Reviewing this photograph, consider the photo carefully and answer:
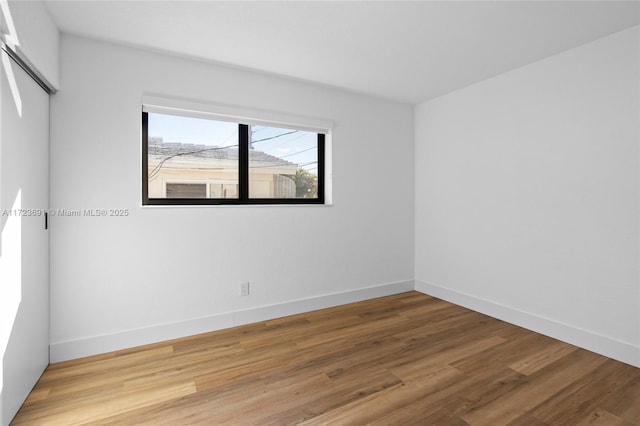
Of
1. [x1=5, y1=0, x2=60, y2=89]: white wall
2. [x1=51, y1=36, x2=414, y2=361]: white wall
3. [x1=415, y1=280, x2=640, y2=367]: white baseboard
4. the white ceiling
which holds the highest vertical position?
the white ceiling

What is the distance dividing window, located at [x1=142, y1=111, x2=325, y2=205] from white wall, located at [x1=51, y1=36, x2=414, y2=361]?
17 centimetres

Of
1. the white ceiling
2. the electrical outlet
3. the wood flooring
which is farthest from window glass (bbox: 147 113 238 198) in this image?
the wood flooring

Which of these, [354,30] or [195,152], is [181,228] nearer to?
[195,152]

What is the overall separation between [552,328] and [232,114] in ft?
11.4

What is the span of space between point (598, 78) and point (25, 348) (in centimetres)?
445

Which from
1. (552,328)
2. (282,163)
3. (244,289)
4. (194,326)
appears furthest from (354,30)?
(552,328)

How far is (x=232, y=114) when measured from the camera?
3.03 meters

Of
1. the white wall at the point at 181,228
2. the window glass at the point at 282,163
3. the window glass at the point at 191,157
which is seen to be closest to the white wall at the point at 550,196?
the white wall at the point at 181,228

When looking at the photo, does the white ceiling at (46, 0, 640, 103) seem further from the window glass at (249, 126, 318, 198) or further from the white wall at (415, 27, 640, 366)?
the window glass at (249, 126, 318, 198)

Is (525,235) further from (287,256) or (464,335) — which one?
(287,256)

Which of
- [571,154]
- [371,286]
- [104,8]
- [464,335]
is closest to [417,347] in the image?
[464,335]

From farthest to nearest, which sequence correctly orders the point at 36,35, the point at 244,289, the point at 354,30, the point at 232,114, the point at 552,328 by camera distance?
the point at 244,289
the point at 232,114
the point at 552,328
the point at 354,30
the point at 36,35

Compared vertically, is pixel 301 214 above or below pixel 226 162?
below

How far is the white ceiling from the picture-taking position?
212 centimetres
